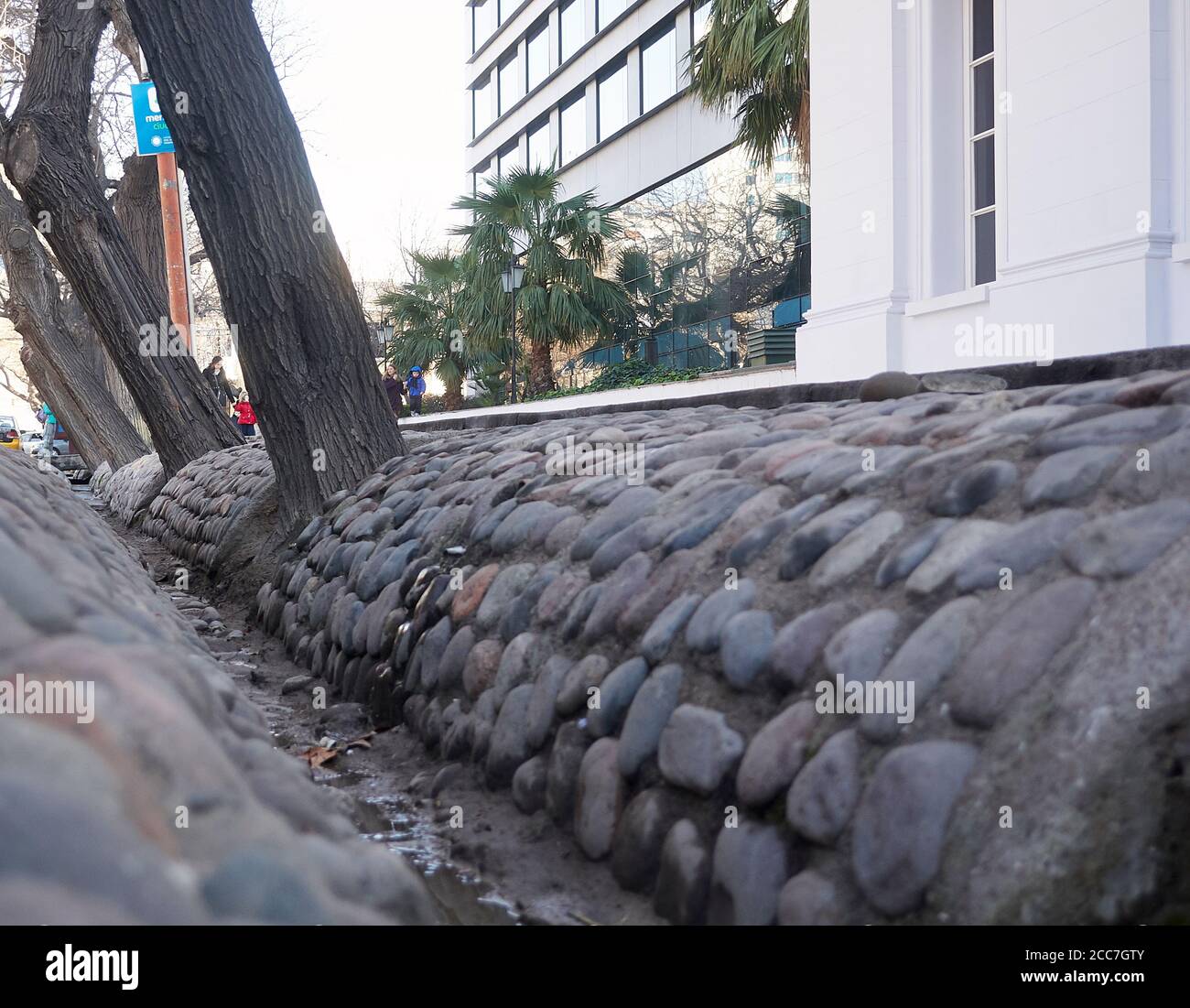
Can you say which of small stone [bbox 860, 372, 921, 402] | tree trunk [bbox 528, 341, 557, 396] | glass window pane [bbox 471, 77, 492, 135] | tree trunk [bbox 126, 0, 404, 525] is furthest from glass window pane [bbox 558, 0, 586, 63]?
small stone [bbox 860, 372, 921, 402]

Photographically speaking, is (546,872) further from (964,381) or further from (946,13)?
(946,13)

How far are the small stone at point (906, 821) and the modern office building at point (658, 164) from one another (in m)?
14.0

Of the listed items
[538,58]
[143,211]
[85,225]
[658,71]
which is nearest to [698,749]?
[85,225]

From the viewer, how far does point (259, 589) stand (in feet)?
17.6

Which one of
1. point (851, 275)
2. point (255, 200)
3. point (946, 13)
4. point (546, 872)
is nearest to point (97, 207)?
point (255, 200)

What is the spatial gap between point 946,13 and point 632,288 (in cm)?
1262

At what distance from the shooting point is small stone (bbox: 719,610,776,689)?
6.99 feet

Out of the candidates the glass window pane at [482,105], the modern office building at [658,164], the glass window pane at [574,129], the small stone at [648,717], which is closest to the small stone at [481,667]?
the small stone at [648,717]

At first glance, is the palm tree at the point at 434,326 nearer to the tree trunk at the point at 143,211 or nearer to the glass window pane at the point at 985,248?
the tree trunk at the point at 143,211

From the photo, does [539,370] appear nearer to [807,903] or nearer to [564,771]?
[564,771]

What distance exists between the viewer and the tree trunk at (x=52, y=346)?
1388 centimetres

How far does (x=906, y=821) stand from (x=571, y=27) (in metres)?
29.4

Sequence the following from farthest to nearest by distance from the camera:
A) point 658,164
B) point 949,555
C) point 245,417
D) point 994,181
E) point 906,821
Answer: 1. point 658,164
2. point 245,417
3. point 994,181
4. point 949,555
5. point 906,821

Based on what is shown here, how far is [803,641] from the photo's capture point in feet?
6.88
